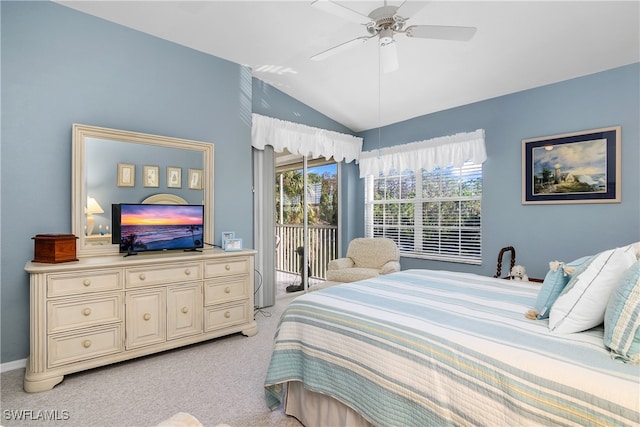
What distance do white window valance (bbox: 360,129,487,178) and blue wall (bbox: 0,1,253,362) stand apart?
270 cm

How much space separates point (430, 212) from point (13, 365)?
4610 millimetres

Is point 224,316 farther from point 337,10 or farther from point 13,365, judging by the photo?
point 337,10

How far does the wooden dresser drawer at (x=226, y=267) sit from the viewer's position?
3.13 meters

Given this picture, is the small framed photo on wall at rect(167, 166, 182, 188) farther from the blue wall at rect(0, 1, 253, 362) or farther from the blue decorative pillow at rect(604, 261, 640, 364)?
the blue decorative pillow at rect(604, 261, 640, 364)

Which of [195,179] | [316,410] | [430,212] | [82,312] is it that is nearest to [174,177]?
[195,179]

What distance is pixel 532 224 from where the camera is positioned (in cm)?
365

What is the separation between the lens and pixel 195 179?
347cm

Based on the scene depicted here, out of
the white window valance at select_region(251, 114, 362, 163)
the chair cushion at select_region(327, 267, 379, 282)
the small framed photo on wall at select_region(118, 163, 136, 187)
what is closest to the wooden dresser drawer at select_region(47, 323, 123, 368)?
the small framed photo on wall at select_region(118, 163, 136, 187)

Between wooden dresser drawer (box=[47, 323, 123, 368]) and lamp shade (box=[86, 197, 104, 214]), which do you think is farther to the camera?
lamp shade (box=[86, 197, 104, 214])

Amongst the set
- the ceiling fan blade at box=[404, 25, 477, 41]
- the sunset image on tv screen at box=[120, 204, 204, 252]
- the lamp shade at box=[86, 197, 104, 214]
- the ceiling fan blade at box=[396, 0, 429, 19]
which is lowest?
the sunset image on tv screen at box=[120, 204, 204, 252]

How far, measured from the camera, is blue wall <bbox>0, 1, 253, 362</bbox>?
2576 millimetres

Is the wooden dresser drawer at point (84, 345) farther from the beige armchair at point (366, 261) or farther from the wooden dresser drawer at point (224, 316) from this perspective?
the beige armchair at point (366, 261)

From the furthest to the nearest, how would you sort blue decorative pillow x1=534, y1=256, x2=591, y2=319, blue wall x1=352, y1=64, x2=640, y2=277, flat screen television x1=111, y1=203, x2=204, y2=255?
blue wall x1=352, y1=64, x2=640, y2=277, flat screen television x1=111, y1=203, x2=204, y2=255, blue decorative pillow x1=534, y1=256, x2=591, y2=319

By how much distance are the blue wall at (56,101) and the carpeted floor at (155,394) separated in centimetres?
72
